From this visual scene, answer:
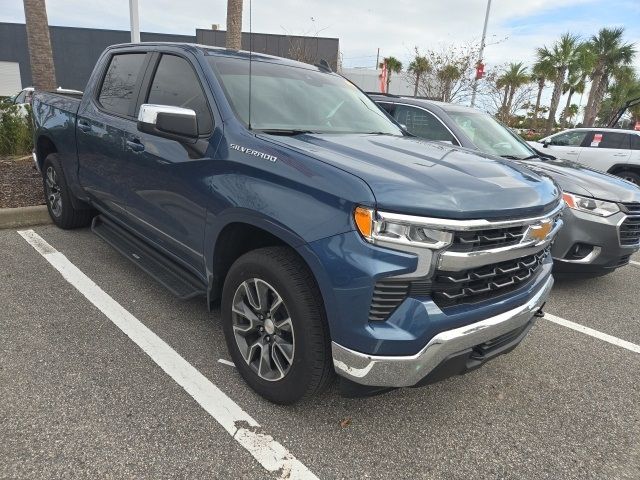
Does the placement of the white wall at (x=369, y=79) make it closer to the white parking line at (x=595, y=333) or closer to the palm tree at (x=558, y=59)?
the palm tree at (x=558, y=59)

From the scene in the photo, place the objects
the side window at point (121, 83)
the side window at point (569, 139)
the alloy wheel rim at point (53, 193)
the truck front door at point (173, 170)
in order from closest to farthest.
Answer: the truck front door at point (173, 170)
the side window at point (121, 83)
the alloy wheel rim at point (53, 193)
the side window at point (569, 139)

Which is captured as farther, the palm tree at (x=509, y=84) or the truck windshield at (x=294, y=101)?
the palm tree at (x=509, y=84)

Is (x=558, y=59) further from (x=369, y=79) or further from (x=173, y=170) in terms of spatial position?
(x=173, y=170)

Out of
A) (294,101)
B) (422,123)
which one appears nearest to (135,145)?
(294,101)

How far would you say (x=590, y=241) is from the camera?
4.39m

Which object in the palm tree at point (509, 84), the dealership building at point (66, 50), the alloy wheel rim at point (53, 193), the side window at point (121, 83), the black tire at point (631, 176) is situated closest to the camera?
the side window at point (121, 83)

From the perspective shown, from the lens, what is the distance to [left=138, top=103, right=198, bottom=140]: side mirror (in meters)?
2.64

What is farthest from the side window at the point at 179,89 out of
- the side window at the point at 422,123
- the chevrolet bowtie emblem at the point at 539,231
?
the side window at the point at 422,123

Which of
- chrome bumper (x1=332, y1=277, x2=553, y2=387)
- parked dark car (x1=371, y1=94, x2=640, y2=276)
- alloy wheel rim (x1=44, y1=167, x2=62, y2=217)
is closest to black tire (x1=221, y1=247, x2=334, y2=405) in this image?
chrome bumper (x1=332, y1=277, x2=553, y2=387)

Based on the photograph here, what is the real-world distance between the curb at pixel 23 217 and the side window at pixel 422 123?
449 centimetres

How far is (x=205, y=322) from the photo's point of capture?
3.45 metres

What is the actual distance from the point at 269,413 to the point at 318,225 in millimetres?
1113

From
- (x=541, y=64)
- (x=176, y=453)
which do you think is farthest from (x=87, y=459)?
(x=541, y=64)

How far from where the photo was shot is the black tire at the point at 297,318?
218cm
